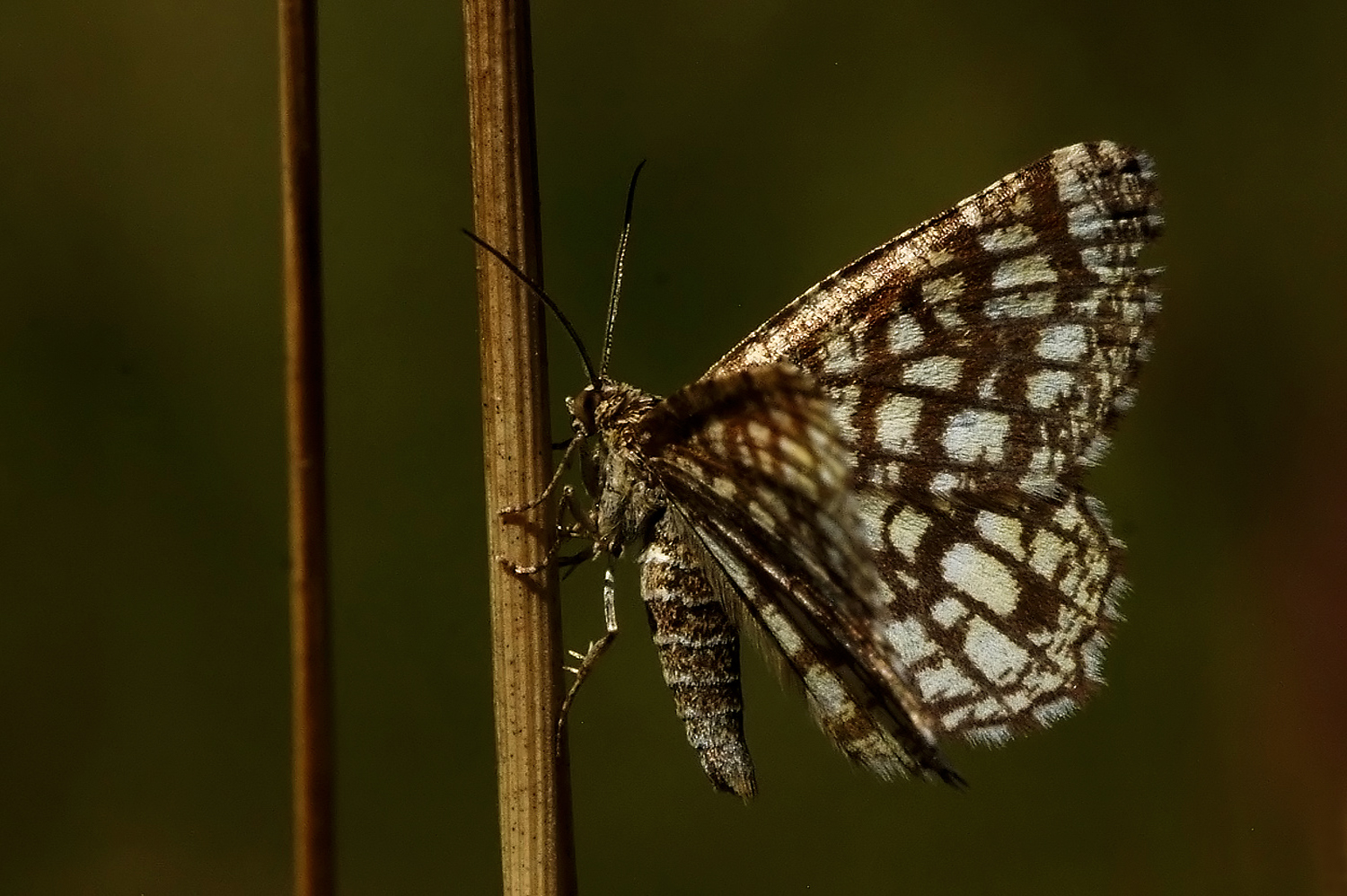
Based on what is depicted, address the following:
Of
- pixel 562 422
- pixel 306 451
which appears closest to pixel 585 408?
pixel 306 451

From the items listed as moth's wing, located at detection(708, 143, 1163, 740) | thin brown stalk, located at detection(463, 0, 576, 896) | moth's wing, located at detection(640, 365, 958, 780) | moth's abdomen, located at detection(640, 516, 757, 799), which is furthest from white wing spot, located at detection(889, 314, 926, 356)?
thin brown stalk, located at detection(463, 0, 576, 896)

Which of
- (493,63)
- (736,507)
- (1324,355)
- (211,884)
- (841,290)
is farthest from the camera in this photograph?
(1324,355)

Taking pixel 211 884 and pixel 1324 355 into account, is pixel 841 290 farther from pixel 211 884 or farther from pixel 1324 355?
pixel 211 884

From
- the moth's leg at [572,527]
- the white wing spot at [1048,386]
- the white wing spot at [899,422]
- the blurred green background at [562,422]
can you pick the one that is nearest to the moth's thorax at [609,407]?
the moth's leg at [572,527]

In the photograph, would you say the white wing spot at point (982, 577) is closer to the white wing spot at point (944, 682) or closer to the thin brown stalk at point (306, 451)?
the white wing spot at point (944, 682)

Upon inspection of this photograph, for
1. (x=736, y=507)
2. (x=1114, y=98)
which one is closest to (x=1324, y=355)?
(x=1114, y=98)

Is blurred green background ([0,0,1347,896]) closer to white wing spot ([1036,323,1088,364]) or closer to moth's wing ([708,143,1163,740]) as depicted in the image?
moth's wing ([708,143,1163,740])
